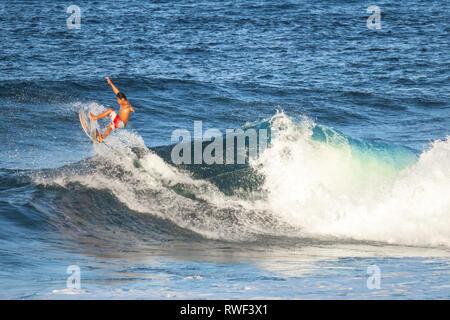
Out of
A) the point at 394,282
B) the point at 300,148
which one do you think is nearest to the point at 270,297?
the point at 394,282

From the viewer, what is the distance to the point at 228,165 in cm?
954

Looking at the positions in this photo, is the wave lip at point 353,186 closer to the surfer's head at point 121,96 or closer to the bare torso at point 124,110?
the bare torso at point 124,110

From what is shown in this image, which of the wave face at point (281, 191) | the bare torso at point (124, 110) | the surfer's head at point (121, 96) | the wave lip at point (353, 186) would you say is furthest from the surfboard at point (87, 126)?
the wave lip at point (353, 186)

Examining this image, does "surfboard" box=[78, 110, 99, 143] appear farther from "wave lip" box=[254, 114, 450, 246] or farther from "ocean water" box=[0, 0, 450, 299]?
"wave lip" box=[254, 114, 450, 246]

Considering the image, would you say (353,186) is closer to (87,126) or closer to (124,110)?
(124,110)

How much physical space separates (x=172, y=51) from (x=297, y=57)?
205 inches

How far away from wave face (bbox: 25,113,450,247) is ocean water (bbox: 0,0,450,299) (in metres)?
0.04

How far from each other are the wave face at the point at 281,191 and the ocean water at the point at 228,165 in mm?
35

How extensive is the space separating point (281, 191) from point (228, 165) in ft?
A: 4.26

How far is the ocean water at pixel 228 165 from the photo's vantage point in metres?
5.36

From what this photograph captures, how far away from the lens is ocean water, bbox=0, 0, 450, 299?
211 inches

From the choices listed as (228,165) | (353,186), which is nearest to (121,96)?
(228,165)

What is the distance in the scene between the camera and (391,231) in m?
7.52
